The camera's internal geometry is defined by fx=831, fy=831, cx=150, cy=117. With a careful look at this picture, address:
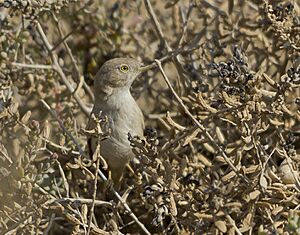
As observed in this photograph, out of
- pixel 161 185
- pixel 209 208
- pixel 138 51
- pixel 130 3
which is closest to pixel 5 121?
pixel 161 185

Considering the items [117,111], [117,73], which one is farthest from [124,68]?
[117,111]

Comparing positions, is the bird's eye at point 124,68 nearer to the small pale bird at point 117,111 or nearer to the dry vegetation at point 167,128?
the small pale bird at point 117,111

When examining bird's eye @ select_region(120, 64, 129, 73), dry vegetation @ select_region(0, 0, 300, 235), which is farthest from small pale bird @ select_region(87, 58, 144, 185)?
dry vegetation @ select_region(0, 0, 300, 235)

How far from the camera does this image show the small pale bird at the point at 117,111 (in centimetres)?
480

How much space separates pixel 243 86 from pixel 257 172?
43 cm

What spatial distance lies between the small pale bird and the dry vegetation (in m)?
0.14

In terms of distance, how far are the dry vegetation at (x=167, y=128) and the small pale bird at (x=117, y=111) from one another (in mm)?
135

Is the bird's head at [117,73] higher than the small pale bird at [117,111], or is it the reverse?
the bird's head at [117,73]

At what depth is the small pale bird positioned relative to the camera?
4805mm

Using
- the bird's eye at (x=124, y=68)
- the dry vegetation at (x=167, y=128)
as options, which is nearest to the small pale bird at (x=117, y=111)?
the bird's eye at (x=124, y=68)

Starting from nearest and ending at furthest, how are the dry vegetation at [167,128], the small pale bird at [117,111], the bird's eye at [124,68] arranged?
1. the dry vegetation at [167,128]
2. the small pale bird at [117,111]
3. the bird's eye at [124,68]

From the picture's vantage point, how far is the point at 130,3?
646cm

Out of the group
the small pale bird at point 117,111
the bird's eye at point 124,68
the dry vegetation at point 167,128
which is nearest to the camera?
the dry vegetation at point 167,128

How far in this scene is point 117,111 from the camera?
4.97 metres
